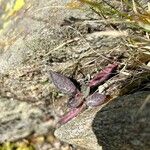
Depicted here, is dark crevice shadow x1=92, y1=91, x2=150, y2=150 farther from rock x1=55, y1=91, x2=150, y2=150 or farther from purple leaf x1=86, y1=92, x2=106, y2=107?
purple leaf x1=86, y1=92, x2=106, y2=107

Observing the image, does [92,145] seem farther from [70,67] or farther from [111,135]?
[70,67]

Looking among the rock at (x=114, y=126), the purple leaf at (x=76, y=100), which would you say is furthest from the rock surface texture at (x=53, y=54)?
the purple leaf at (x=76, y=100)

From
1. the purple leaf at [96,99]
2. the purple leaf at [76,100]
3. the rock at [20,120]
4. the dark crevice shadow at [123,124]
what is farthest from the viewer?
the rock at [20,120]

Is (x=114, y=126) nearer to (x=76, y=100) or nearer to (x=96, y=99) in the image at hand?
(x=96, y=99)

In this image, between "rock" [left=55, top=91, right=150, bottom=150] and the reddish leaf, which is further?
the reddish leaf

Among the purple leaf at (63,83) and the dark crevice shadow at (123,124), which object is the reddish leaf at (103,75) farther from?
the dark crevice shadow at (123,124)

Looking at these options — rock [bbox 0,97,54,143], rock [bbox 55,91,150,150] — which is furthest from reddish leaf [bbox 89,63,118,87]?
rock [bbox 0,97,54,143]

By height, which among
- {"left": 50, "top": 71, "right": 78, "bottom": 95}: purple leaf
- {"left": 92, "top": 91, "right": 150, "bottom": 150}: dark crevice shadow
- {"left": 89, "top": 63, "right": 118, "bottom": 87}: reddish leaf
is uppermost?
{"left": 50, "top": 71, "right": 78, "bottom": 95}: purple leaf
